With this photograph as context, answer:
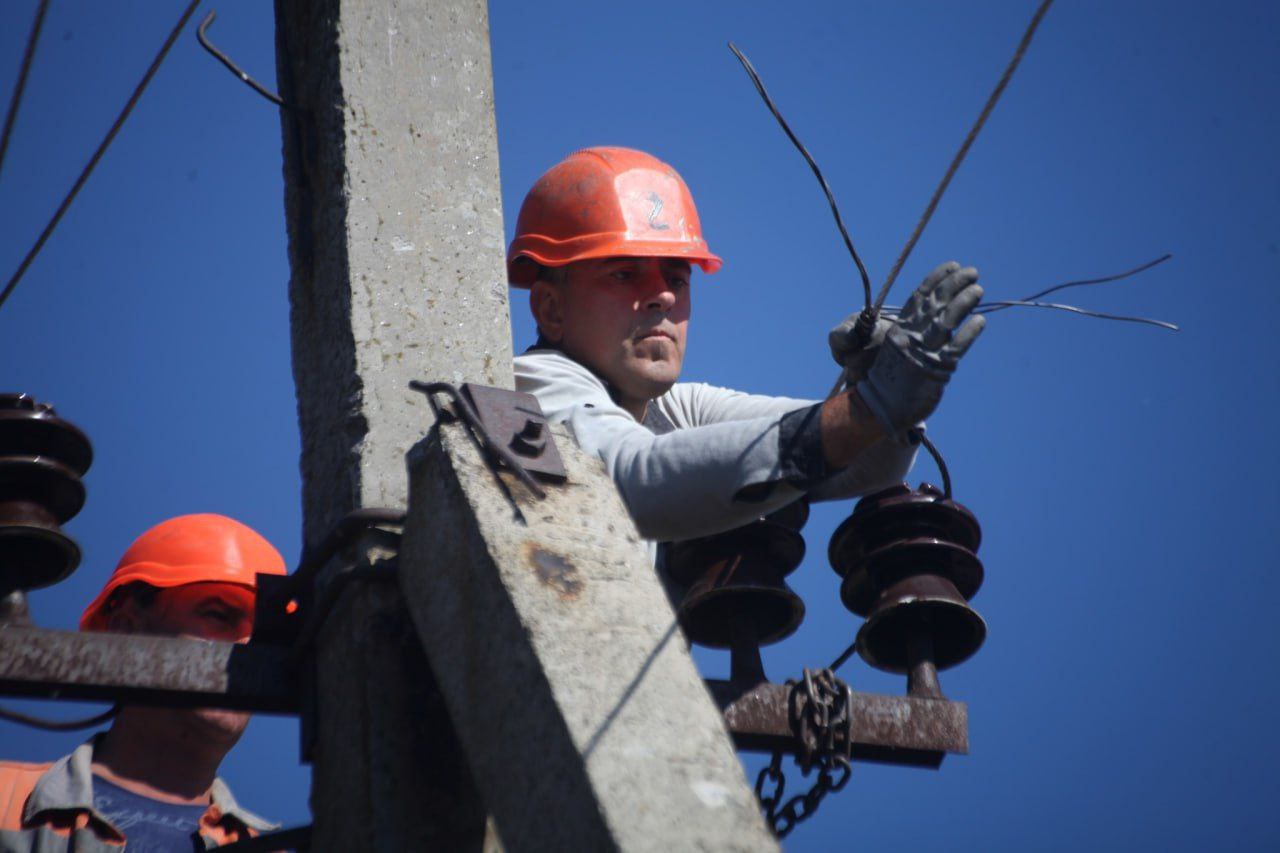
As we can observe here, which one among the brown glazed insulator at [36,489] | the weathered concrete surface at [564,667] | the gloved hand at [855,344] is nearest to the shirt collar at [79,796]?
the brown glazed insulator at [36,489]

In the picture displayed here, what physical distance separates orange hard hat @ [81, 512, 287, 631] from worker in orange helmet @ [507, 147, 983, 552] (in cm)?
157

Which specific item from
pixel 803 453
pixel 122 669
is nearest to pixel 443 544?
pixel 122 669

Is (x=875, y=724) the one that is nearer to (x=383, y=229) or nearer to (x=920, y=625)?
(x=920, y=625)

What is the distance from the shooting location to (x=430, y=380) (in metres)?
3.60

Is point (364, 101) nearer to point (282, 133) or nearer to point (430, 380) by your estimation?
point (282, 133)

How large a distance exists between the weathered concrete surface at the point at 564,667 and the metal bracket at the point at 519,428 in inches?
1.7

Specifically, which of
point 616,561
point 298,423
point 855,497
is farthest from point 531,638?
point 855,497

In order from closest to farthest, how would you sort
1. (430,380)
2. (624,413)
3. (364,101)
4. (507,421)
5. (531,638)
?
1. (531,638)
2. (507,421)
3. (430,380)
4. (364,101)
5. (624,413)

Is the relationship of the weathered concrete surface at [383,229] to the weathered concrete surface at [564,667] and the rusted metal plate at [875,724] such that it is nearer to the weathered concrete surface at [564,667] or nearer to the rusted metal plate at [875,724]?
the weathered concrete surface at [564,667]

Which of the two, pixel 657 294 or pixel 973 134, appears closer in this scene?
pixel 973 134

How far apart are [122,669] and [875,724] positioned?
1625mm

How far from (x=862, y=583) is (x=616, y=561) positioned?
1.74 metres

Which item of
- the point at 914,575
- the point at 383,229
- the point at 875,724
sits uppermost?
the point at 383,229

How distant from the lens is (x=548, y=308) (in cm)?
479
